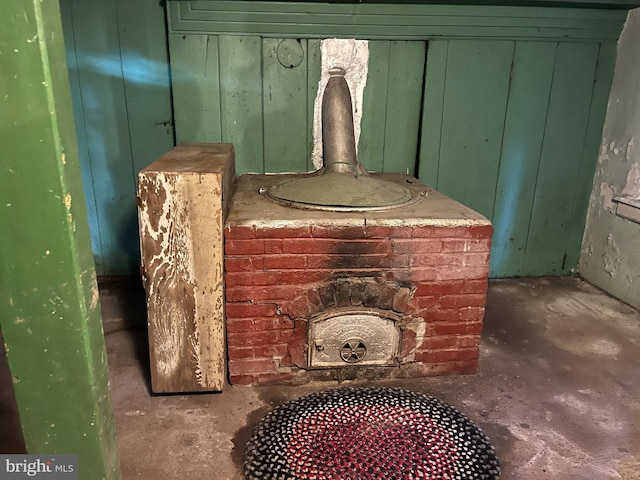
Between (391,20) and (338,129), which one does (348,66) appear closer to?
(391,20)

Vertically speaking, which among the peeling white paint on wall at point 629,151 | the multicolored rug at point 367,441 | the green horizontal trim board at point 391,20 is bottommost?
the multicolored rug at point 367,441

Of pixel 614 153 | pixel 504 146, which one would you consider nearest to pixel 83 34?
pixel 504 146

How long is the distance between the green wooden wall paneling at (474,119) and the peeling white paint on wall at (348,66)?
1.85ft

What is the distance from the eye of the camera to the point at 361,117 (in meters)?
3.17

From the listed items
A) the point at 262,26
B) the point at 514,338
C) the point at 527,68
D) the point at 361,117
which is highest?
the point at 262,26

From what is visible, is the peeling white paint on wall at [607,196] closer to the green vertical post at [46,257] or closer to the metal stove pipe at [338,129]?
the metal stove pipe at [338,129]

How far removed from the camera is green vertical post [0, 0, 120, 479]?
0.98 m

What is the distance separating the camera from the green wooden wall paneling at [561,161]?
323cm

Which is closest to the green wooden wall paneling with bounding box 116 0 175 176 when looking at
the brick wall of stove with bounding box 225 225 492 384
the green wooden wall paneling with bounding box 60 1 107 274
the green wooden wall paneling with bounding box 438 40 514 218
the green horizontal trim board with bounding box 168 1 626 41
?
the green horizontal trim board with bounding box 168 1 626 41

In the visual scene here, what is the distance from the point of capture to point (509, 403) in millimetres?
2148

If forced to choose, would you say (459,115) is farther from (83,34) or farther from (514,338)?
(83,34)

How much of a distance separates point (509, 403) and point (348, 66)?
2157 millimetres

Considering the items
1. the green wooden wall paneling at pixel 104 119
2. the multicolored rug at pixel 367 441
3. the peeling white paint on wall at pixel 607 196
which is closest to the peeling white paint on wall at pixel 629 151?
the peeling white paint on wall at pixel 607 196

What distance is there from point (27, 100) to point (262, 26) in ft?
7.14
